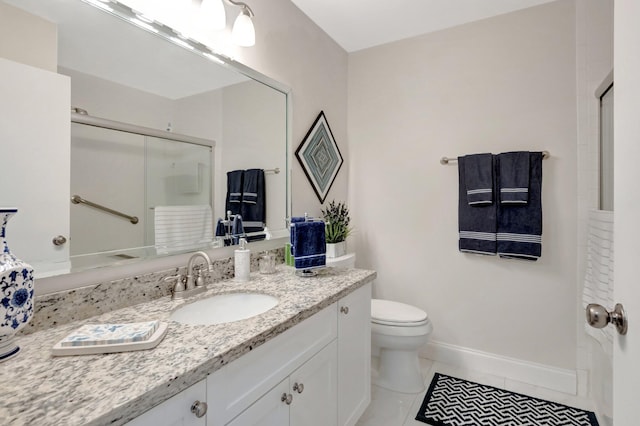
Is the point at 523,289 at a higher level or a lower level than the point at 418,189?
lower

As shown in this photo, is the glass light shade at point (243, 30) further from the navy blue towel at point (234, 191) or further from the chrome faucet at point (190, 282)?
the chrome faucet at point (190, 282)

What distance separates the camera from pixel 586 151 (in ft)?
6.28

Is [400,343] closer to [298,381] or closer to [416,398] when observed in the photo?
[416,398]

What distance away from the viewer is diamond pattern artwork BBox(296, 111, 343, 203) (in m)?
2.13

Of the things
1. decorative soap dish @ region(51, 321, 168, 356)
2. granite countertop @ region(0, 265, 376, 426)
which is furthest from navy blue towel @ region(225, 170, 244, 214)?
decorative soap dish @ region(51, 321, 168, 356)

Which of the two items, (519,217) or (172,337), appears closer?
(172,337)

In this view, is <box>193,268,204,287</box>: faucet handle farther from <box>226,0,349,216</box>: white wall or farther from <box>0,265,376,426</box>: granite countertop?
<box>226,0,349,216</box>: white wall

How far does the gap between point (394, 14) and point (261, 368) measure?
2223 mm

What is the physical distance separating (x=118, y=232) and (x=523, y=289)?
7.51ft

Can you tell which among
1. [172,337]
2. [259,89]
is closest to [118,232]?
[172,337]

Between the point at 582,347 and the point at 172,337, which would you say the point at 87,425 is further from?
the point at 582,347

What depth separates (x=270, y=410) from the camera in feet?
3.20

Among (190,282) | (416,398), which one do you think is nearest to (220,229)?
(190,282)

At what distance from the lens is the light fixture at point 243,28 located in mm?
1510
